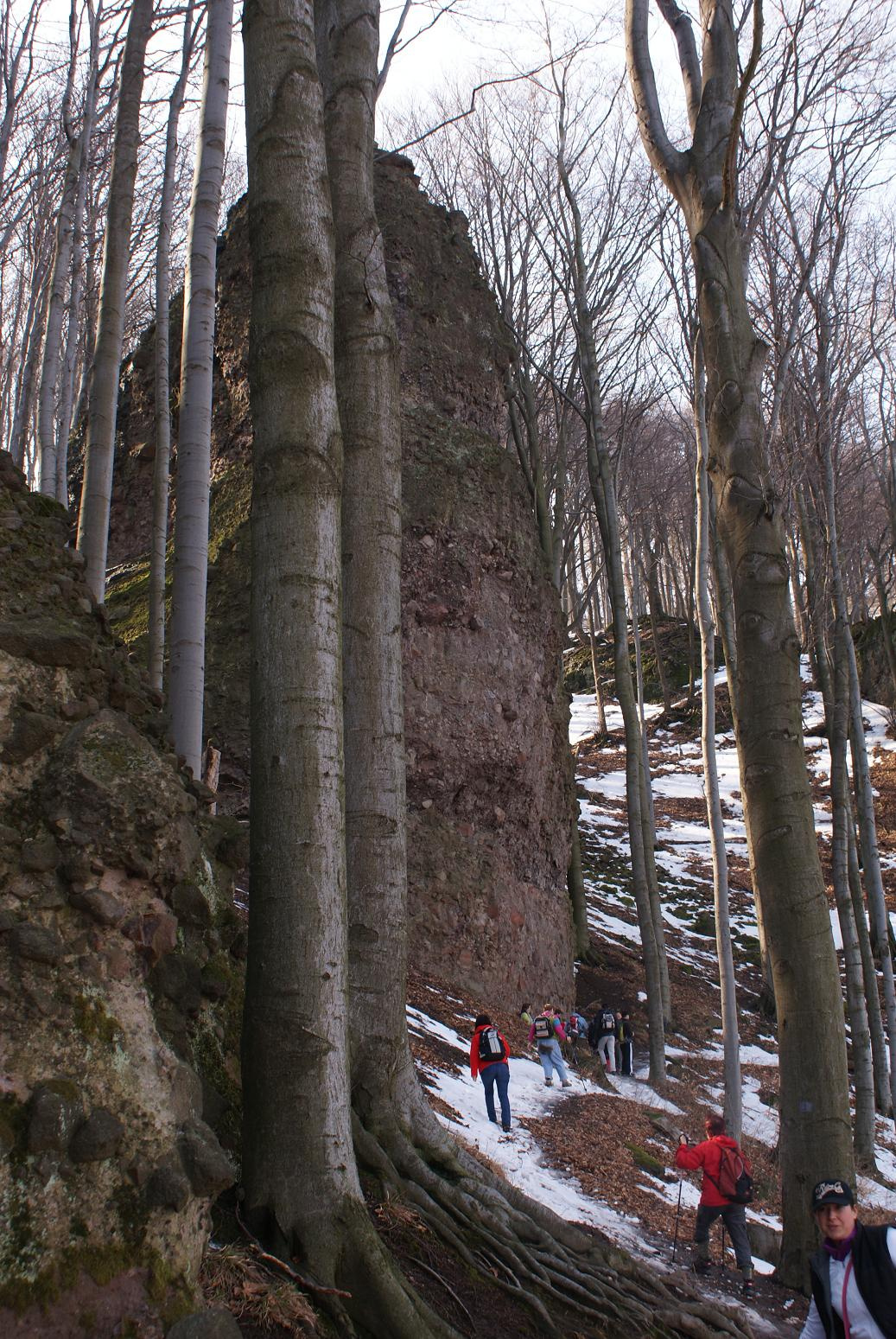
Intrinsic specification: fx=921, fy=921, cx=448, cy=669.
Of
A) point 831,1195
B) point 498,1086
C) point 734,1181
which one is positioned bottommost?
point 734,1181

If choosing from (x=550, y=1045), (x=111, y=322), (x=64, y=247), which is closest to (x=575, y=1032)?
(x=550, y=1045)

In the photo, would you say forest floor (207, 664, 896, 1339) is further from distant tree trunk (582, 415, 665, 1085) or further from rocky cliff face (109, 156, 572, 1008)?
distant tree trunk (582, 415, 665, 1085)

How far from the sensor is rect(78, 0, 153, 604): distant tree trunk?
26.0ft

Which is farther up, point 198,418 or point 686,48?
point 686,48

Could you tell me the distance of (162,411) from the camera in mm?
10695

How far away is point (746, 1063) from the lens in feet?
49.7

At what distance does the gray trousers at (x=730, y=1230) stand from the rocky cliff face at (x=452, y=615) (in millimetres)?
5321

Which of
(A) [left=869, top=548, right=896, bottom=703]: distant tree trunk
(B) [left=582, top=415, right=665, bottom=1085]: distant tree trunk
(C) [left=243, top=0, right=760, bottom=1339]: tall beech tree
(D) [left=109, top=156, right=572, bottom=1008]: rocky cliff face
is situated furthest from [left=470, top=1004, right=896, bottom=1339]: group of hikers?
(A) [left=869, top=548, right=896, bottom=703]: distant tree trunk

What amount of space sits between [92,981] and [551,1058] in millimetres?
9266

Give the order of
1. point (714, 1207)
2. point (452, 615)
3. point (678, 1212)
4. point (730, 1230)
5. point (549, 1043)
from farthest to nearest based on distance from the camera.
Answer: point (452, 615)
point (549, 1043)
point (678, 1212)
point (714, 1207)
point (730, 1230)

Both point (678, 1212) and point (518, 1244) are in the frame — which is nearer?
point (518, 1244)

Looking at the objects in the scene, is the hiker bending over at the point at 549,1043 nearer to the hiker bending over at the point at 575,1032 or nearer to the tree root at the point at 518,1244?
the hiker bending over at the point at 575,1032

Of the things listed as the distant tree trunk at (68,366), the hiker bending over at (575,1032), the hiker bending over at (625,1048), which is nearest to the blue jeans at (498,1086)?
the hiker bending over at (575,1032)

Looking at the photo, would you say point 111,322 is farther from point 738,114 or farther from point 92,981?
point 92,981
